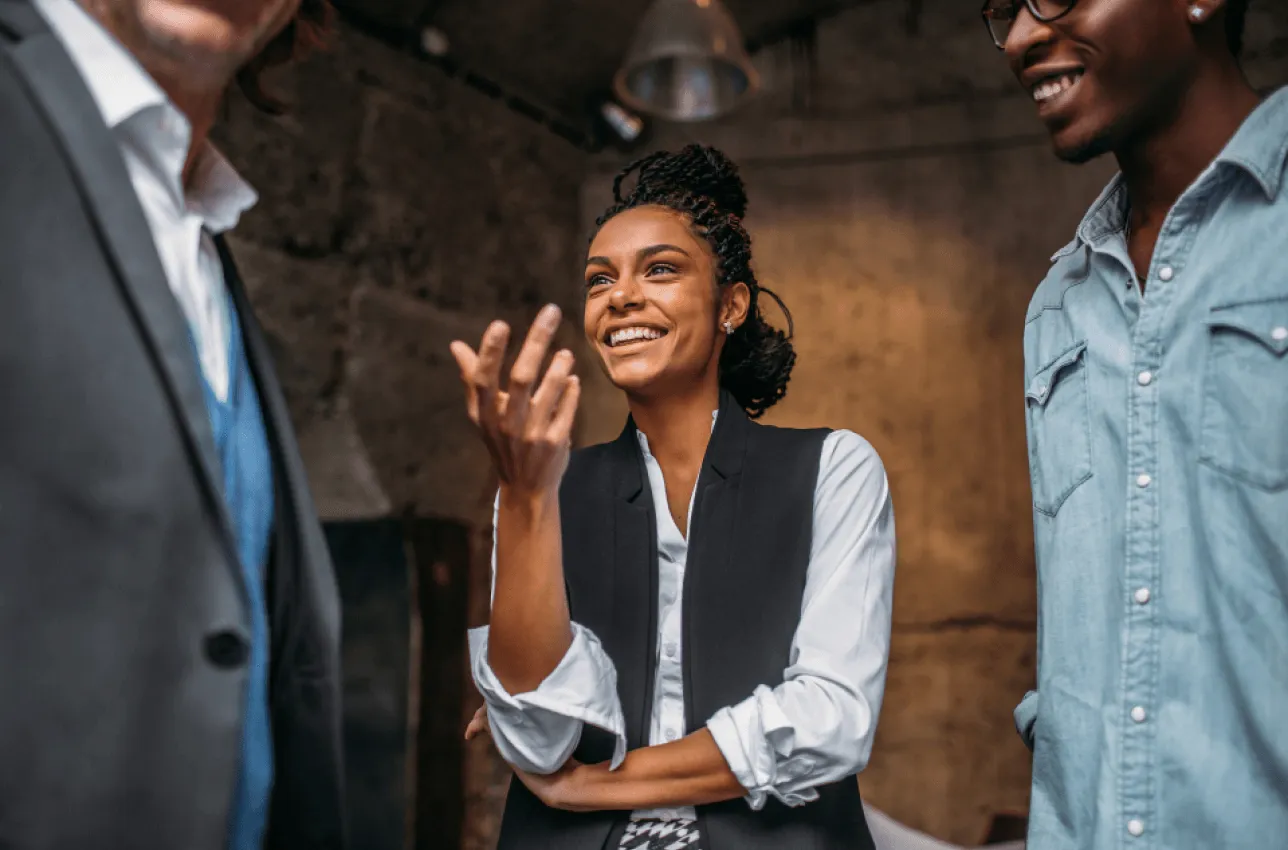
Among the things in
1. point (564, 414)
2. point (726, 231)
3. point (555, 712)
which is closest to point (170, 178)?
point (564, 414)

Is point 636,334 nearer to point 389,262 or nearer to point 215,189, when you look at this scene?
point 215,189

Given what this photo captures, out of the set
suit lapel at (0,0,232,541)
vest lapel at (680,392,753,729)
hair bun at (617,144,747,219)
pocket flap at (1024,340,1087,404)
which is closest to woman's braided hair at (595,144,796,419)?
hair bun at (617,144,747,219)

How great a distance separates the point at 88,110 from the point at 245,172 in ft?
7.59

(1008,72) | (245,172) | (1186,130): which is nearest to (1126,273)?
(1186,130)

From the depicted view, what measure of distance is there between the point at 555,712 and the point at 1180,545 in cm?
80

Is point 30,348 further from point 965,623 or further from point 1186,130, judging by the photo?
point 965,623

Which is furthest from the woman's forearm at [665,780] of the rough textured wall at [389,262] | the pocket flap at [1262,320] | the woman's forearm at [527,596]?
the rough textured wall at [389,262]

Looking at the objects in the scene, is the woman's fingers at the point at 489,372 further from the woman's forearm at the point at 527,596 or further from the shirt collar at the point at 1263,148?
the shirt collar at the point at 1263,148

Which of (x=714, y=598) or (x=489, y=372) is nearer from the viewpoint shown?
(x=489, y=372)

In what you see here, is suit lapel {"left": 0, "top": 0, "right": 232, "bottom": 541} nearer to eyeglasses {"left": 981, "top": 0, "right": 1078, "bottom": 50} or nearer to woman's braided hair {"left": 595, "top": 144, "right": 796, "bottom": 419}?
woman's braided hair {"left": 595, "top": 144, "right": 796, "bottom": 419}

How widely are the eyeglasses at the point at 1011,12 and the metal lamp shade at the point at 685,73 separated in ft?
5.14

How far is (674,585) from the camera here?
1.58 meters

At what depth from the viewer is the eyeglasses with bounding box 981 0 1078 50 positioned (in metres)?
1.36

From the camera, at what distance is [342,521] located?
134 inches
